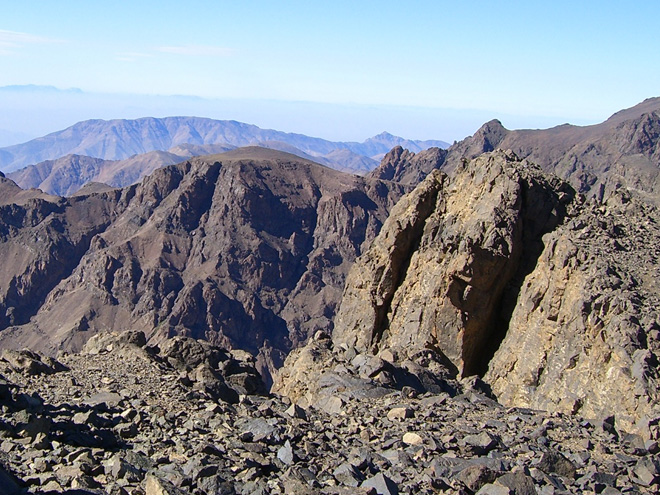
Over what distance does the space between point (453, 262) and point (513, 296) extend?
3016 millimetres

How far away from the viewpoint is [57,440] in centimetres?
1266

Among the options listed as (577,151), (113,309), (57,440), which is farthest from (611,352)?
(577,151)

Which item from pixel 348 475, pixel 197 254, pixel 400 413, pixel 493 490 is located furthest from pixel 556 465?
pixel 197 254

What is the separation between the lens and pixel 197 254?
136 m

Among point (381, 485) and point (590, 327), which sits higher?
point (590, 327)

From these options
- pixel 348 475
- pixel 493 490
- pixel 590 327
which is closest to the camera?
pixel 493 490

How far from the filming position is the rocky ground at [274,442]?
11367mm

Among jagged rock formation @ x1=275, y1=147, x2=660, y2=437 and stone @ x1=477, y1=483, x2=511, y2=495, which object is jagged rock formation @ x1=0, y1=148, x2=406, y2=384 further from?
stone @ x1=477, y1=483, x2=511, y2=495

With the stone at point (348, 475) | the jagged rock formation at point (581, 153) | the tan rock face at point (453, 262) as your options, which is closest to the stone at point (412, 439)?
the stone at point (348, 475)

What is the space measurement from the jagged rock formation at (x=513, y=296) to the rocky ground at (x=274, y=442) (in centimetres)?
407

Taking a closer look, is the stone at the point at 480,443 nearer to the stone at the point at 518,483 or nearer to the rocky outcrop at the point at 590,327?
the stone at the point at 518,483

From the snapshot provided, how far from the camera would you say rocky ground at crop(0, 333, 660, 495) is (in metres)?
11.4

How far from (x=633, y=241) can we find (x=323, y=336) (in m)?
13.5

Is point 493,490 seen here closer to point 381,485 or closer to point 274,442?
point 381,485
